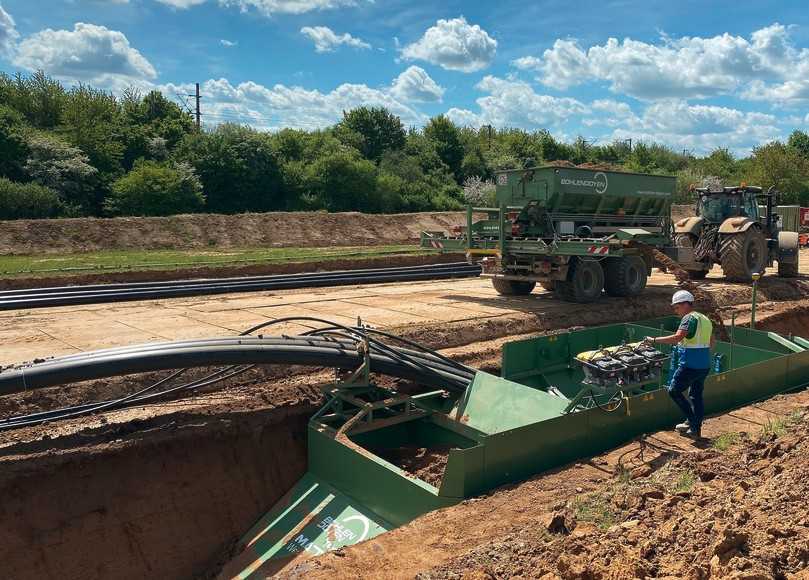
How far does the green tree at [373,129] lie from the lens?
46312 mm

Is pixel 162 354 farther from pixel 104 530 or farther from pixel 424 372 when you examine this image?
pixel 424 372

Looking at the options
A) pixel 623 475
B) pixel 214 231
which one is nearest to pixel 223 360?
pixel 623 475

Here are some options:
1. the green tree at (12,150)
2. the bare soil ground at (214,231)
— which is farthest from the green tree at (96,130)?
the bare soil ground at (214,231)

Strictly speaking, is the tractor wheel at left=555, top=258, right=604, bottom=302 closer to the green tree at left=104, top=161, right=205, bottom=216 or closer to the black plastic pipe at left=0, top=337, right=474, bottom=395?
the black plastic pipe at left=0, top=337, right=474, bottom=395

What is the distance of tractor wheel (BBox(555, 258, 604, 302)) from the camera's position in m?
12.8

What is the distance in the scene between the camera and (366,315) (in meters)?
11.7

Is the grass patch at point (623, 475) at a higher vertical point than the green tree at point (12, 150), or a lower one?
lower

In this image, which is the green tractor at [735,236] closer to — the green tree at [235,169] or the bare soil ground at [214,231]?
the bare soil ground at [214,231]

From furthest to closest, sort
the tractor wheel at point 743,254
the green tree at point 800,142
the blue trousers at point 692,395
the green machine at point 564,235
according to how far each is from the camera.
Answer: the green tree at point 800,142 → the tractor wheel at point 743,254 → the green machine at point 564,235 → the blue trousers at point 692,395

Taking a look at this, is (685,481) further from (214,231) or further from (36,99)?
(36,99)

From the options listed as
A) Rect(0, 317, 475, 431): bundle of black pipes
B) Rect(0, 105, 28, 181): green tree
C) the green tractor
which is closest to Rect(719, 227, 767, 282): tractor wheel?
the green tractor

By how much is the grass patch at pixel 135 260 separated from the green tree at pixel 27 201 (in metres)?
5.45

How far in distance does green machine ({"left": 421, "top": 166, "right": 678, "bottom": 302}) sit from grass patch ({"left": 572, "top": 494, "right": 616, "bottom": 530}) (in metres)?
7.44

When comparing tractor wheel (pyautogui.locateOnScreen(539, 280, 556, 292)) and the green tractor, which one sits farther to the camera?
the green tractor
